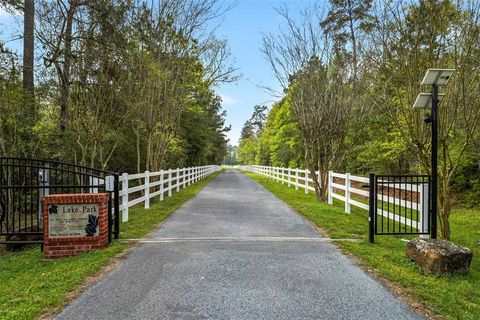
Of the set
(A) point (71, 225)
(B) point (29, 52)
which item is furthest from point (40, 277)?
(B) point (29, 52)

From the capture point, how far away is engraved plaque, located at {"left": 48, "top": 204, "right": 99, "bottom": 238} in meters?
5.52

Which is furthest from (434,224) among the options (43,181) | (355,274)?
(43,181)

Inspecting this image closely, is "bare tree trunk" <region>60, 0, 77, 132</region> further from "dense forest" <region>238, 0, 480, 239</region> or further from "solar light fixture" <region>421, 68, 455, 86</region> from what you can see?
"solar light fixture" <region>421, 68, 455, 86</region>

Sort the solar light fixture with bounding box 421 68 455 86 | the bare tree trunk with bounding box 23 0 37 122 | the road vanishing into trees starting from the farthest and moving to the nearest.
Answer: the bare tree trunk with bounding box 23 0 37 122 → the solar light fixture with bounding box 421 68 455 86 → the road vanishing into trees

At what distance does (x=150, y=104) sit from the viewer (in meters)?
12.6

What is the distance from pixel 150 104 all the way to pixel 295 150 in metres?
17.1

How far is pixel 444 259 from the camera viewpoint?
440 centimetres

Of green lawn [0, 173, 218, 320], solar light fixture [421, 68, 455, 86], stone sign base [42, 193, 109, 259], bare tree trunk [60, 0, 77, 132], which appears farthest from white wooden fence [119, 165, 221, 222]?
solar light fixture [421, 68, 455, 86]

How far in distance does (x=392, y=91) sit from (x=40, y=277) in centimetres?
788

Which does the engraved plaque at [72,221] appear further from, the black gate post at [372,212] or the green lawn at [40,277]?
the black gate post at [372,212]

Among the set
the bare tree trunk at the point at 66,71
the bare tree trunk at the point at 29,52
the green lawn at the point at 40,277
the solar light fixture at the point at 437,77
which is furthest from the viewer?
the bare tree trunk at the point at 66,71

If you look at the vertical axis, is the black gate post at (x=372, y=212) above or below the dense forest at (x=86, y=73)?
below

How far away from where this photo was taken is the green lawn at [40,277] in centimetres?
346

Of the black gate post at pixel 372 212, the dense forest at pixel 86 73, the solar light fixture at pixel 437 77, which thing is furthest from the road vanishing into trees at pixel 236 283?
the dense forest at pixel 86 73
